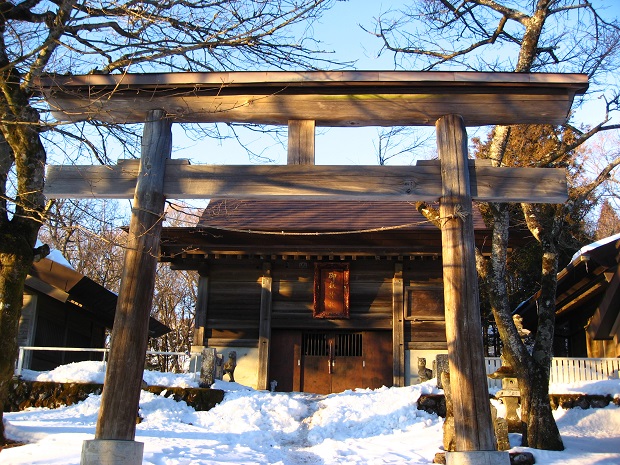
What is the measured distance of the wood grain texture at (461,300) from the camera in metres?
7.49

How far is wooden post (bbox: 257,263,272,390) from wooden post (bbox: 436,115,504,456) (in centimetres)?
1253

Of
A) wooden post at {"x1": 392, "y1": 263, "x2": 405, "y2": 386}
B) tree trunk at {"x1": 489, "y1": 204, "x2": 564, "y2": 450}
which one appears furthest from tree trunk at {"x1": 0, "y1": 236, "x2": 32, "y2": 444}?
wooden post at {"x1": 392, "y1": 263, "x2": 405, "y2": 386}

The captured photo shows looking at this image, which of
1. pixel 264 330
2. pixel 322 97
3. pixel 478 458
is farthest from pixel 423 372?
pixel 322 97

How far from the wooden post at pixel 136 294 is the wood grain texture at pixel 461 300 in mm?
3604

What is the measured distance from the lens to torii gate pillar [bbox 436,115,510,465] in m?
7.42

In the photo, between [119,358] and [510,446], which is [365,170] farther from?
[510,446]

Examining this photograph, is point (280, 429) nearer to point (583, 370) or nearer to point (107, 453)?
point (107, 453)

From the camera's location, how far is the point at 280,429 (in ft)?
47.8

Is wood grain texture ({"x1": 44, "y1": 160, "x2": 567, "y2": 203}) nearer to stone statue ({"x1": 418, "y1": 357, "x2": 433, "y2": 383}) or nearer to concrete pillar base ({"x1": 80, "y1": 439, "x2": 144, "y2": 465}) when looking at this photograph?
concrete pillar base ({"x1": 80, "y1": 439, "x2": 144, "y2": 465})

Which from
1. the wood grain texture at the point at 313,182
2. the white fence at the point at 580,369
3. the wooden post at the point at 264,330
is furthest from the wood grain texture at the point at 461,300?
the wooden post at the point at 264,330

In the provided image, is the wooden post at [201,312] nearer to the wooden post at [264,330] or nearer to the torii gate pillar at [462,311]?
the wooden post at [264,330]

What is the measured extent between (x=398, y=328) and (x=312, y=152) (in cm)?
1233

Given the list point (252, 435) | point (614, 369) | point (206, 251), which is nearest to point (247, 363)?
point (206, 251)

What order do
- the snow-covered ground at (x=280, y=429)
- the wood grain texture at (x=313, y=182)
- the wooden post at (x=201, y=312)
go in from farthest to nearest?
the wooden post at (x=201, y=312), the snow-covered ground at (x=280, y=429), the wood grain texture at (x=313, y=182)
